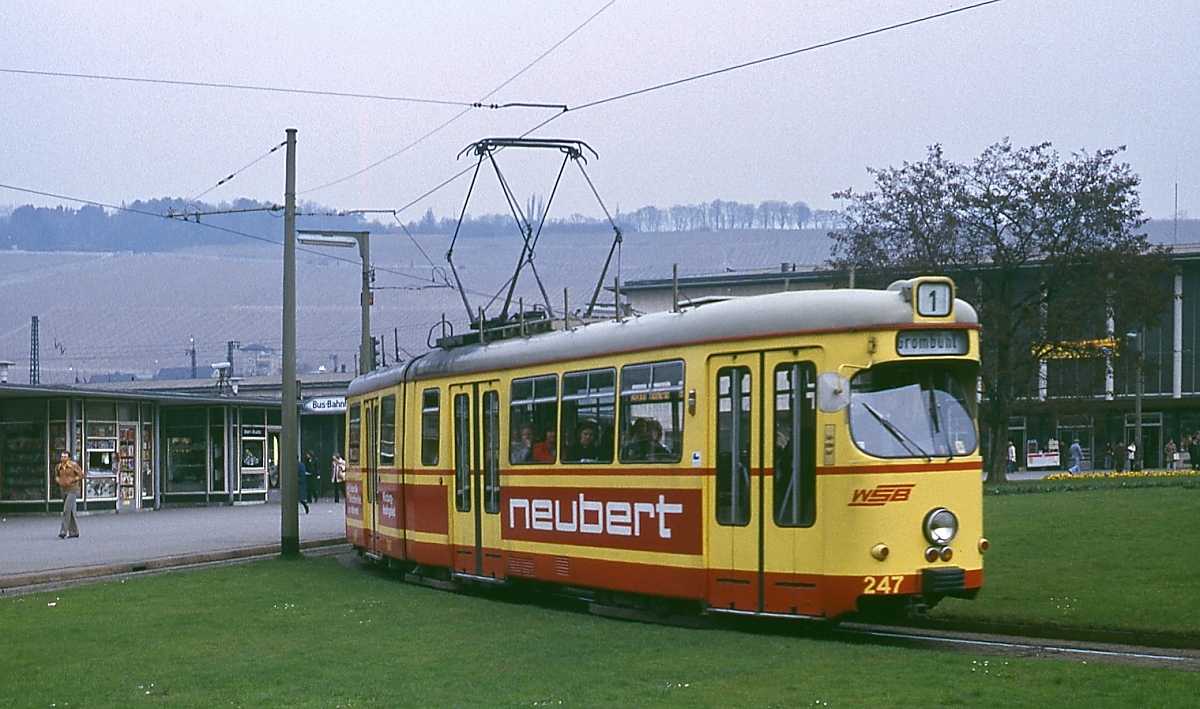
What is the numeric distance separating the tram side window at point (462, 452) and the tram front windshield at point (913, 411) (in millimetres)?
7369

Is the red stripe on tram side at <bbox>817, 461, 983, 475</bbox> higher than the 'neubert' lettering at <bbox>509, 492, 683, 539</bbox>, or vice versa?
the red stripe on tram side at <bbox>817, 461, 983, 475</bbox>

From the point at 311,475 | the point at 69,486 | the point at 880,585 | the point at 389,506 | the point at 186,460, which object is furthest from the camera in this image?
the point at 311,475

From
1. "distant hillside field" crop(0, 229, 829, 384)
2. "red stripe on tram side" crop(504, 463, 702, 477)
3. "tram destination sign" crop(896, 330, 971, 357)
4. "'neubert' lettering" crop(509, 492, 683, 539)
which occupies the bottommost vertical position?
"'neubert' lettering" crop(509, 492, 683, 539)

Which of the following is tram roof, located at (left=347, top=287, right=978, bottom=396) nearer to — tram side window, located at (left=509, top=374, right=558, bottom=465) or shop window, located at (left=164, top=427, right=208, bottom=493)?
tram side window, located at (left=509, top=374, right=558, bottom=465)

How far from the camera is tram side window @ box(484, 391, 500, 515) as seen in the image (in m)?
19.6

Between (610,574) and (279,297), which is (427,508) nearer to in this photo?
(610,574)

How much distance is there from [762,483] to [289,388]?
14435 millimetres

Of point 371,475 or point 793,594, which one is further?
point 371,475

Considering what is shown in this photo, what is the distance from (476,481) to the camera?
2019cm

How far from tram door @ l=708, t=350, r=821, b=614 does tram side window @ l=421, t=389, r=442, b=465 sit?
277 inches

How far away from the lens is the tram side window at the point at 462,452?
2055 cm

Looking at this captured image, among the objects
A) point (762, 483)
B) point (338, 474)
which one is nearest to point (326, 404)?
point (338, 474)

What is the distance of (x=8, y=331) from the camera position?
16250 centimetres

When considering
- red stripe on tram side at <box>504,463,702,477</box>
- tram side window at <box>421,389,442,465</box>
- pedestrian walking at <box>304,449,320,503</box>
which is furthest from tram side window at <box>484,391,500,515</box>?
pedestrian walking at <box>304,449,320,503</box>
